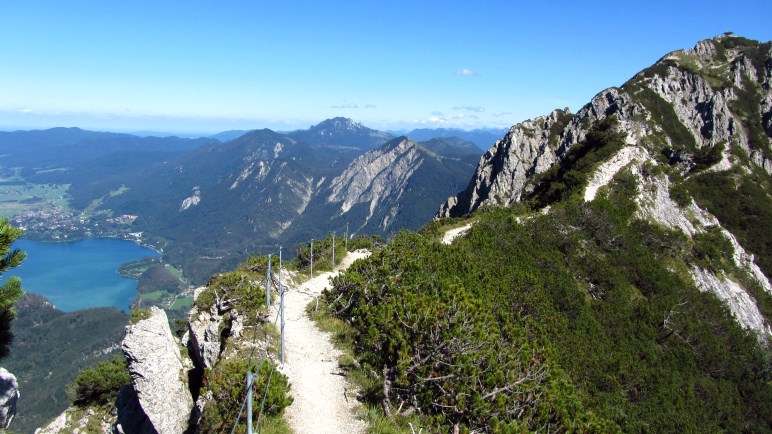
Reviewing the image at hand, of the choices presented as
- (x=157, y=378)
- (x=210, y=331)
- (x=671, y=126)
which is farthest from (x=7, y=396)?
(x=671, y=126)

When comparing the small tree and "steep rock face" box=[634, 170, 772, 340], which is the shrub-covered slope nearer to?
"steep rock face" box=[634, 170, 772, 340]

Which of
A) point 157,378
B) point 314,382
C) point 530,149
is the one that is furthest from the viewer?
point 530,149

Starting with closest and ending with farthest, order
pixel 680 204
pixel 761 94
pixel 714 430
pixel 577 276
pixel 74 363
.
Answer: pixel 714 430 < pixel 577 276 < pixel 680 204 < pixel 761 94 < pixel 74 363

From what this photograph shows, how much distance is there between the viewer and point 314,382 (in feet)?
50.9

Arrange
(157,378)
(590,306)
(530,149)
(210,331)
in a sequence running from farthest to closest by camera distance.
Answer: (530,149) < (590,306) < (210,331) < (157,378)

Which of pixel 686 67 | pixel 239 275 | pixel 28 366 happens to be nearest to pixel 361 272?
pixel 239 275

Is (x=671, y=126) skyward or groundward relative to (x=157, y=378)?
skyward

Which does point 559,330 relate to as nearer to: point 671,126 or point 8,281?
point 8,281

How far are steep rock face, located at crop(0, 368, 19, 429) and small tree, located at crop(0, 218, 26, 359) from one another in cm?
542

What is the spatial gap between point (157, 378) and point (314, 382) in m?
7.02

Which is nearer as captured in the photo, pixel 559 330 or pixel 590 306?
pixel 559 330

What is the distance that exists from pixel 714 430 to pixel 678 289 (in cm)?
1141

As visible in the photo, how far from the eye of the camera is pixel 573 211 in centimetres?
3553

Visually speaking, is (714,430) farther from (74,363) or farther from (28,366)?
(28,366)
